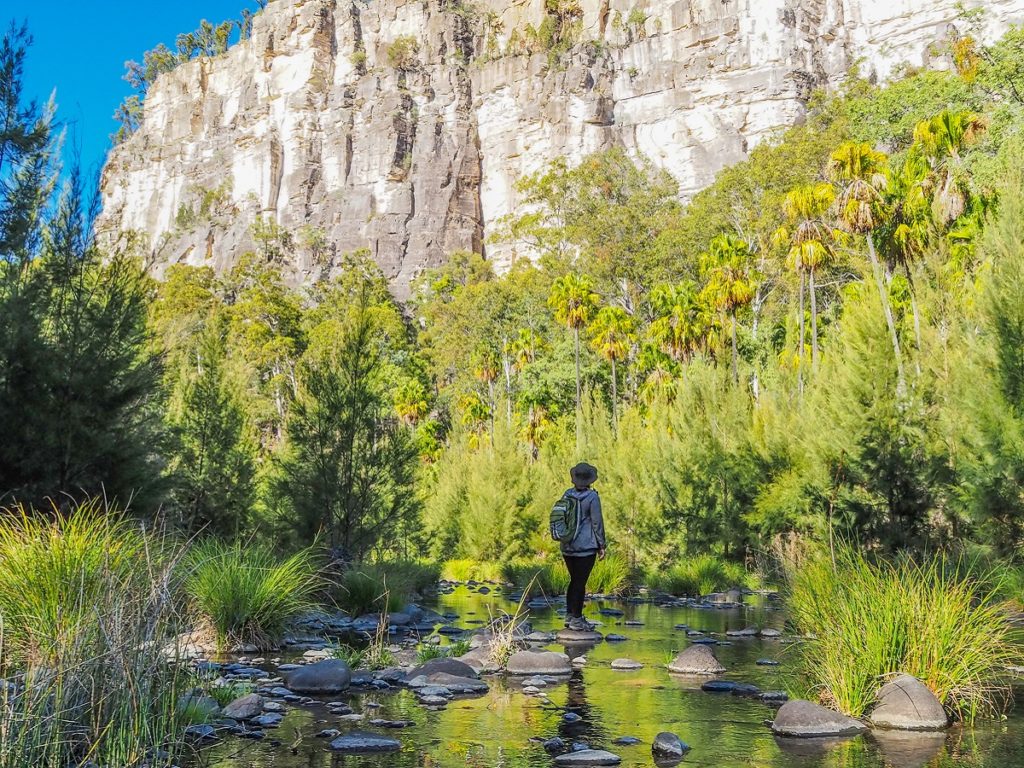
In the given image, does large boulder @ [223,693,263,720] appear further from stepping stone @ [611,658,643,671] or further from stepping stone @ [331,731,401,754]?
stepping stone @ [611,658,643,671]

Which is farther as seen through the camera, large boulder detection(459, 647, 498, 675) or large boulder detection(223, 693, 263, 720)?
large boulder detection(459, 647, 498, 675)

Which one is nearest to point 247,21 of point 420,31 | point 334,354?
point 420,31

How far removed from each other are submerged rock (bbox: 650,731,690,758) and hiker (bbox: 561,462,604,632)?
193 inches

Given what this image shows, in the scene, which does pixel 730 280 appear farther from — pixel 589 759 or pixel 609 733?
pixel 589 759

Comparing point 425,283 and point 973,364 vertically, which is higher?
point 425,283

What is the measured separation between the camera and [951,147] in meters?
25.3

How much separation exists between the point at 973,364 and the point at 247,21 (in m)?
113

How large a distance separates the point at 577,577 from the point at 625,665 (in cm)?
241

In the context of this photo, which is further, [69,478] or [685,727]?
[69,478]

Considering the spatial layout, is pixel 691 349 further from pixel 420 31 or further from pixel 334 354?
pixel 420 31

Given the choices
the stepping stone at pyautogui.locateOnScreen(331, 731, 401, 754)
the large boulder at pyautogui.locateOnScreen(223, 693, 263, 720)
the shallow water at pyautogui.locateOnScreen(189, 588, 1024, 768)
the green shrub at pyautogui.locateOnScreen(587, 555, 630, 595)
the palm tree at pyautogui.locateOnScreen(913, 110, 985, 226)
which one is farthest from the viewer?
the palm tree at pyautogui.locateOnScreen(913, 110, 985, 226)

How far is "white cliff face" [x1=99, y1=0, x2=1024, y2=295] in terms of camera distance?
72.8 metres

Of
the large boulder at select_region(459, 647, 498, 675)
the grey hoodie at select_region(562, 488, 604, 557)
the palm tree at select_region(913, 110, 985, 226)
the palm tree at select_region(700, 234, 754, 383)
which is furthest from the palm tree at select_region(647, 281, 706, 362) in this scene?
the large boulder at select_region(459, 647, 498, 675)

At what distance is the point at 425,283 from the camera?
69562 millimetres
